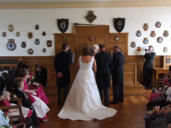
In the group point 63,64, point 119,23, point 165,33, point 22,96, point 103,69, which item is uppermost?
point 119,23

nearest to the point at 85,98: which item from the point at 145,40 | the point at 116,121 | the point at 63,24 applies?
the point at 116,121

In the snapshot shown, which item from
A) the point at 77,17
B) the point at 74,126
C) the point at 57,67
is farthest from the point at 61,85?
the point at 77,17

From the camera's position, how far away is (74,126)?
410 cm

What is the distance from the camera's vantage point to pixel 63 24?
747cm

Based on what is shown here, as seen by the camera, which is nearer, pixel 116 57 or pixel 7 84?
pixel 7 84

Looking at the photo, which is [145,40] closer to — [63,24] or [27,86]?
[63,24]

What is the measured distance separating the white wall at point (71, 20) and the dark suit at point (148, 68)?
1.56 feet

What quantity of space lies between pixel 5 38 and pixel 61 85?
Result: 364cm

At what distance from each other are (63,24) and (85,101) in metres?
3.74

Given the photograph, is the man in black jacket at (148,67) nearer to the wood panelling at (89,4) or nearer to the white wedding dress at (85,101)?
the wood panelling at (89,4)

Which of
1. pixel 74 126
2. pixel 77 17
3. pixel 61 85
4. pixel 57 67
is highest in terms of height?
pixel 77 17

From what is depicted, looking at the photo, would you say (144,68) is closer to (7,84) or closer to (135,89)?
(135,89)

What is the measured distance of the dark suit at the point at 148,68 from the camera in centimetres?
717

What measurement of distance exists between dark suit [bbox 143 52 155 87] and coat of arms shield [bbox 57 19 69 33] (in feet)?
10.4
